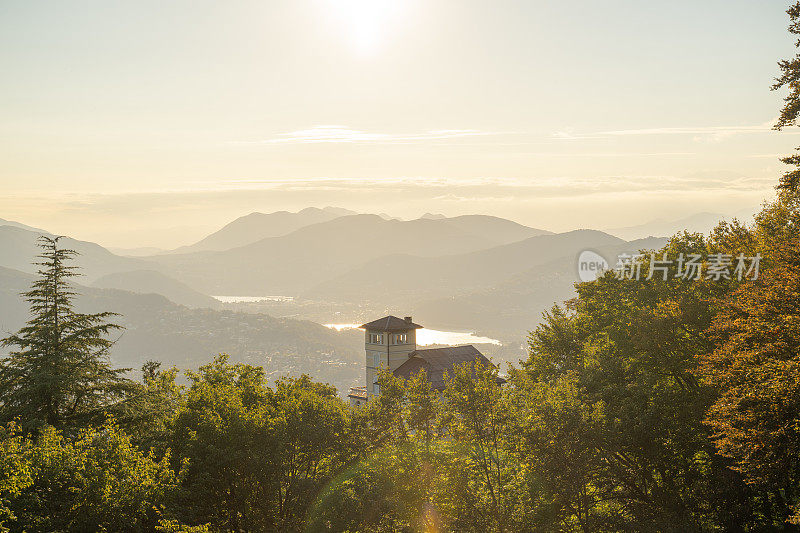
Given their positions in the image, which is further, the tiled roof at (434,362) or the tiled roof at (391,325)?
the tiled roof at (391,325)

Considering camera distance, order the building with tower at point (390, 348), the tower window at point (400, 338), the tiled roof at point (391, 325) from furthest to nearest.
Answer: the tower window at point (400, 338) → the tiled roof at point (391, 325) → the building with tower at point (390, 348)

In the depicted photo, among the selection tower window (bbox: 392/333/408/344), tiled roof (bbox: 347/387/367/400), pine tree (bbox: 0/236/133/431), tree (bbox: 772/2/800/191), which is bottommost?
tiled roof (bbox: 347/387/367/400)

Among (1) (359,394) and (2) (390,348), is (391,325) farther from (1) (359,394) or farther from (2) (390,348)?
(1) (359,394)

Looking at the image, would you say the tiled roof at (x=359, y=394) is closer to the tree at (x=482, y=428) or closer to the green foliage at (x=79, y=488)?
the tree at (x=482, y=428)

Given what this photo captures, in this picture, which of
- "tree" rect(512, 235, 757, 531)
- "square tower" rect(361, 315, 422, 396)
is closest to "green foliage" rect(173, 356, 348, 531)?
"tree" rect(512, 235, 757, 531)

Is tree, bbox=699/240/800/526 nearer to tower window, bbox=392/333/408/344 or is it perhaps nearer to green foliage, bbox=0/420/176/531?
green foliage, bbox=0/420/176/531

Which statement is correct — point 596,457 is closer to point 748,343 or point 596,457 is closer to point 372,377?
point 748,343

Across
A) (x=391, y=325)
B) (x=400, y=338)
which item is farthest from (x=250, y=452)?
(x=400, y=338)

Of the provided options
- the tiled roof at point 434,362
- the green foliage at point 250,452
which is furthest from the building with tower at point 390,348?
the green foliage at point 250,452
